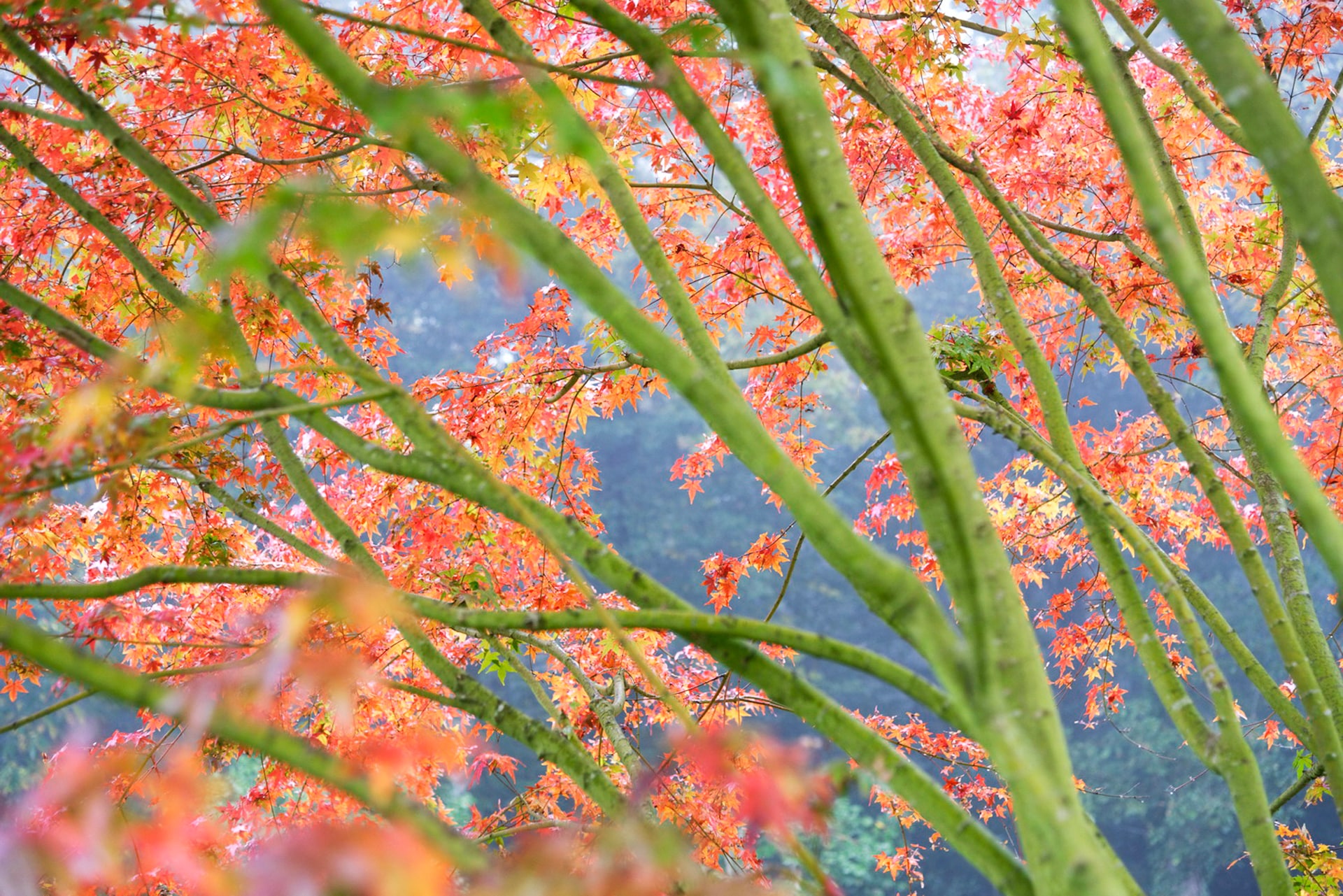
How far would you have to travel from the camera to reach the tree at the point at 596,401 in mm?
762

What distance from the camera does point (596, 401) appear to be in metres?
3.26

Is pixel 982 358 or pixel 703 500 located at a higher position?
pixel 703 500

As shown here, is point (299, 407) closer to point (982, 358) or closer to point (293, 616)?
point (293, 616)

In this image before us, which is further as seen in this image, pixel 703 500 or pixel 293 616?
pixel 703 500

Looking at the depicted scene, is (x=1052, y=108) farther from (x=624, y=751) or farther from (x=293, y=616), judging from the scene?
(x=293, y=616)

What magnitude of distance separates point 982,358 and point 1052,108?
2096mm

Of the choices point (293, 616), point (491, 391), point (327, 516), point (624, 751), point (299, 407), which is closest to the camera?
point (293, 616)

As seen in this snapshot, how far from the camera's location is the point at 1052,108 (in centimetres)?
365

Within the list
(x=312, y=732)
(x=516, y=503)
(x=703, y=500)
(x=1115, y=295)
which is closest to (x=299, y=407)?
(x=516, y=503)

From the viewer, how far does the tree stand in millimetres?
762

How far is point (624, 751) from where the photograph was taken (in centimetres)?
262

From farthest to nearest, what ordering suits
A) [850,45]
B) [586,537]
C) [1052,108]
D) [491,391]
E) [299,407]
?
[1052,108] → [491,391] → [850,45] → [586,537] → [299,407]

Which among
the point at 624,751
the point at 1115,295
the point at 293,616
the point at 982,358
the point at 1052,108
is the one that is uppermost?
the point at 1052,108

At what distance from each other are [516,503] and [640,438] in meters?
12.2
